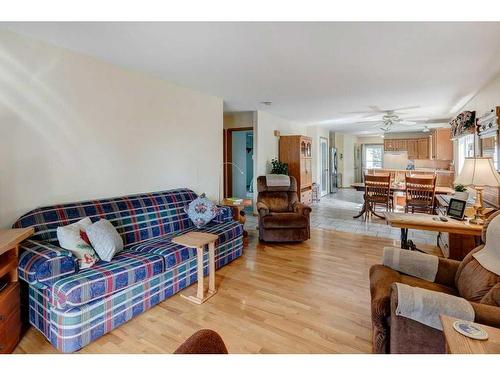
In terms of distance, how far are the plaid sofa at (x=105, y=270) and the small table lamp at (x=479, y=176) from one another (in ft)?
8.13

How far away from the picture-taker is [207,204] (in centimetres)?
348

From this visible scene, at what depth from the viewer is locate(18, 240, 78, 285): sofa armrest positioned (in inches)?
73.6

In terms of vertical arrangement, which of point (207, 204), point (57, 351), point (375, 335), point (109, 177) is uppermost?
point (109, 177)

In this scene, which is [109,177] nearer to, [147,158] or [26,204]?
[147,158]

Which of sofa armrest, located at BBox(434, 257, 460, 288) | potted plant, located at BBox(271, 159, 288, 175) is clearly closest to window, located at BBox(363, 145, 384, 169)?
potted plant, located at BBox(271, 159, 288, 175)

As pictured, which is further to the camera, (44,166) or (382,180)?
(382,180)

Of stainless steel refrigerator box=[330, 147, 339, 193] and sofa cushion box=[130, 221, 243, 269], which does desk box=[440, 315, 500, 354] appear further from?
stainless steel refrigerator box=[330, 147, 339, 193]

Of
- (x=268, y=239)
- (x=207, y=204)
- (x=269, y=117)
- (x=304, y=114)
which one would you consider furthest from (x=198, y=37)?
(x=304, y=114)

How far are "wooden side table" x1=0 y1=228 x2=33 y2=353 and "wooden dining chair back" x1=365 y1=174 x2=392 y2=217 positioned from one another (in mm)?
5420

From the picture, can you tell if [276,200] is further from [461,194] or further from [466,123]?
[466,123]

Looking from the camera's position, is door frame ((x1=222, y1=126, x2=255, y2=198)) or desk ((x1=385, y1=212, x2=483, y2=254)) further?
door frame ((x1=222, y1=126, x2=255, y2=198))

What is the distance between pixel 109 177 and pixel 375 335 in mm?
2832

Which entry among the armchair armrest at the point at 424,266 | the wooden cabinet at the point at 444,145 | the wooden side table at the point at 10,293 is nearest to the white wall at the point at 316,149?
the wooden cabinet at the point at 444,145

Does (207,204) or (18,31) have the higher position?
(18,31)
